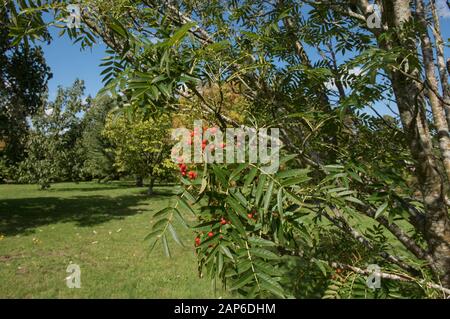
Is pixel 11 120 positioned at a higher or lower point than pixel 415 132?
higher

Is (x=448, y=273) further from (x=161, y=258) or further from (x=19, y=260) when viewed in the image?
(x=19, y=260)

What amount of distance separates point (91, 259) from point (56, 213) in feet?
27.1

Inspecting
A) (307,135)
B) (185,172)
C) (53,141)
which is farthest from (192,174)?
(53,141)

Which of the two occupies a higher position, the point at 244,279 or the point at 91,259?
the point at 244,279

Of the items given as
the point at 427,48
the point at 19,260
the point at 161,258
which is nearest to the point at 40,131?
the point at 19,260

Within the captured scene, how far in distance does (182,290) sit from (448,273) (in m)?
4.68

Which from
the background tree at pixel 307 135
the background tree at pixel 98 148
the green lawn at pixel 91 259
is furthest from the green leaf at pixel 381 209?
the background tree at pixel 98 148

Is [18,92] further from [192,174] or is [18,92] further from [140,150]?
[192,174]

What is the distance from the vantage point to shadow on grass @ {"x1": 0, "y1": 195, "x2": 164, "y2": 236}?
12375 mm

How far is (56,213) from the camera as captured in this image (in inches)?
594

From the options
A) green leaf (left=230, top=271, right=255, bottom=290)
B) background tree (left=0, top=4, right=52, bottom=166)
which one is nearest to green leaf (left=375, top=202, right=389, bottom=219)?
green leaf (left=230, top=271, right=255, bottom=290)

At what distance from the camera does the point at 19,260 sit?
7879mm

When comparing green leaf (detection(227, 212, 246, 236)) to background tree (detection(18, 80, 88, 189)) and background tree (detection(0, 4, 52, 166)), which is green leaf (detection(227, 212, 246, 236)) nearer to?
background tree (detection(0, 4, 52, 166))

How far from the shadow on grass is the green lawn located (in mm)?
35
